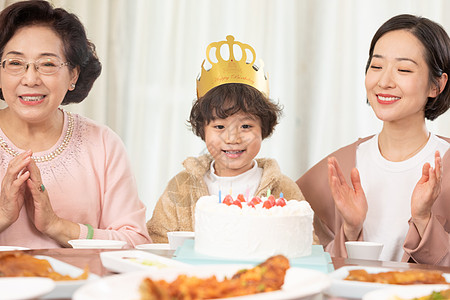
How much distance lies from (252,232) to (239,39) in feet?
7.37

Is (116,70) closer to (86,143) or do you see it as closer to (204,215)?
(86,143)

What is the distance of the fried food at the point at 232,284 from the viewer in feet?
2.47

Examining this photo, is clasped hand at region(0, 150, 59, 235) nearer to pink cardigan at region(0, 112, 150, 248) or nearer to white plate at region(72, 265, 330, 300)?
pink cardigan at region(0, 112, 150, 248)

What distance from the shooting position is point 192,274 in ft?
2.94

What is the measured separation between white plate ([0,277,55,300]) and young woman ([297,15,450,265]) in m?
1.35

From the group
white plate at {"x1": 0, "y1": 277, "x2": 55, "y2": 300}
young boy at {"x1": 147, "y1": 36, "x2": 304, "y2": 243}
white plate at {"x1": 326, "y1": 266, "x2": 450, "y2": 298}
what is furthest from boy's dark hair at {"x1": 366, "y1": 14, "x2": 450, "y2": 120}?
white plate at {"x1": 0, "y1": 277, "x2": 55, "y2": 300}

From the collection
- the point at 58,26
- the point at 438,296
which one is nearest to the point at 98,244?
the point at 438,296

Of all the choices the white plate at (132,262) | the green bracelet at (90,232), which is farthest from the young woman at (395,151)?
the white plate at (132,262)

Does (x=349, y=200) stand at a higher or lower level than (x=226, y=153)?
lower

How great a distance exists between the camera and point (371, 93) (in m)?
2.21

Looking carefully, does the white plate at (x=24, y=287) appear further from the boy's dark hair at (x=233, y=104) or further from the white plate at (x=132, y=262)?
the boy's dark hair at (x=233, y=104)

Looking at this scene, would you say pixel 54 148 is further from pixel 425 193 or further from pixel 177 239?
pixel 425 193

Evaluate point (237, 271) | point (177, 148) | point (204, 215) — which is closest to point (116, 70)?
point (177, 148)

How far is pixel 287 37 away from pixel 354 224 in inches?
63.5
